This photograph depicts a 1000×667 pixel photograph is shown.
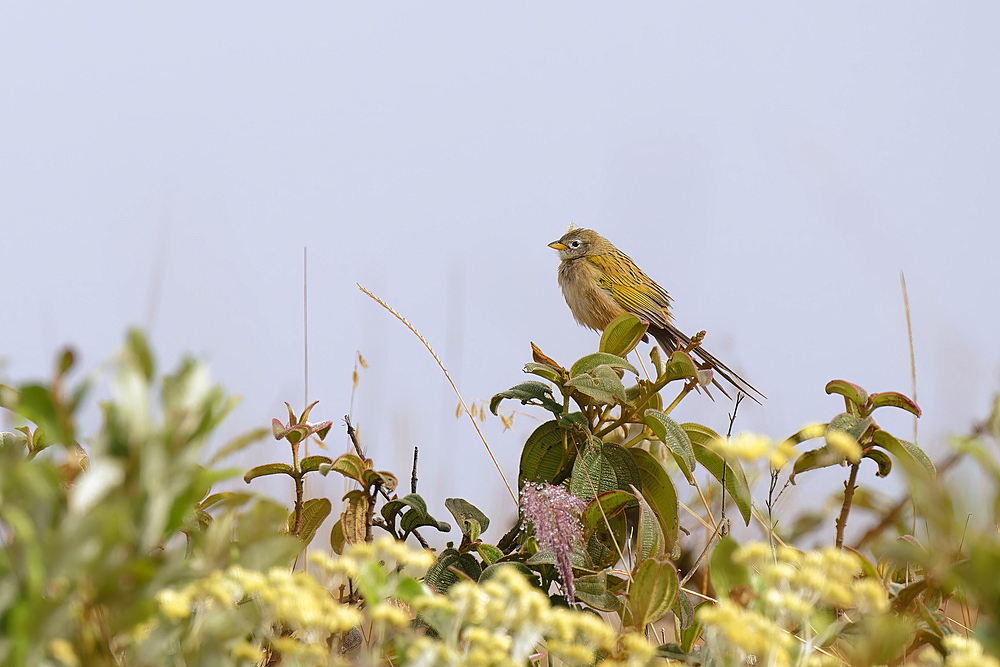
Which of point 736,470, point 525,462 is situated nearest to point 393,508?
point 525,462

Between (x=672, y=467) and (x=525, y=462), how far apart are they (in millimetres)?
427

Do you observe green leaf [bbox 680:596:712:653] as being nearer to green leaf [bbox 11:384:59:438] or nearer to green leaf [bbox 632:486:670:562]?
green leaf [bbox 632:486:670:562]

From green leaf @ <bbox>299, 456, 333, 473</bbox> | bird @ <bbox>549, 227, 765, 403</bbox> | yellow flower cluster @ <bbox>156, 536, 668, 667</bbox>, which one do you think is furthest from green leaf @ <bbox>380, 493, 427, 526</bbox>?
bird @ <bbox>549, 227, 765, 403</bbox>

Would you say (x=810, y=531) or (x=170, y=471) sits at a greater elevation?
(x=170, y=471)

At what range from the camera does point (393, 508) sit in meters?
1.28

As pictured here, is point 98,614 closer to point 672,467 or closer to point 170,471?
point 170,471

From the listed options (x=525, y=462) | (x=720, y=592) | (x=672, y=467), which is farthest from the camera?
(x=672, y=467)

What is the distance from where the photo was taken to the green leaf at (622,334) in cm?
138

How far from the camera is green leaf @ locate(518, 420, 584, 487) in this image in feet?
4.45

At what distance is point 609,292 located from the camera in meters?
3.32

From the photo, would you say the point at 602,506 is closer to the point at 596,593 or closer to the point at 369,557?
the point at 596,593

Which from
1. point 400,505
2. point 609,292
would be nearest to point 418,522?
point 400,505

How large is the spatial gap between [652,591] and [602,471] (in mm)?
366

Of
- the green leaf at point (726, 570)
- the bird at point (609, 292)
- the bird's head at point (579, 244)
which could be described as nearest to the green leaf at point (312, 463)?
the green leaf at point (726, 570)
